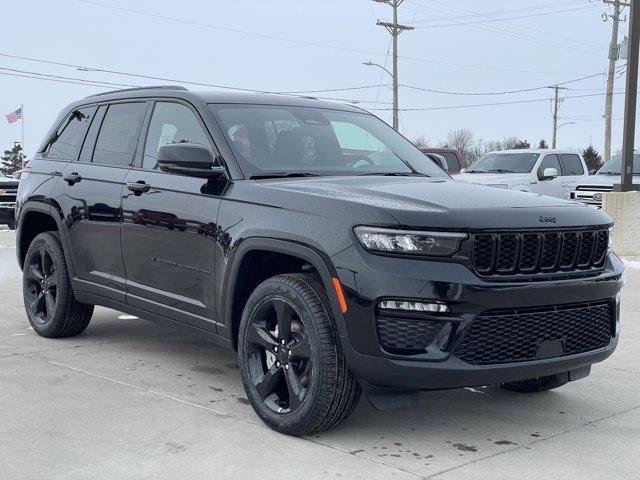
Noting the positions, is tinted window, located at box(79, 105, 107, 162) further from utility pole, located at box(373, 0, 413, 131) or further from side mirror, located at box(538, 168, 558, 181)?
utility pole, located at box(373, 0, 413, 131)

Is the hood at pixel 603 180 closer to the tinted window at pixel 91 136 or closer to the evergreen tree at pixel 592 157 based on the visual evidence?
the tinted window at pixel 91 136

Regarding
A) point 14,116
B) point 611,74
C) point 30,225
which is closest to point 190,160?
point 30,225

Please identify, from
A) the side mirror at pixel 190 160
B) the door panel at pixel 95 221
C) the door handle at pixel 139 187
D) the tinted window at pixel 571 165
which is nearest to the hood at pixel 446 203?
the side mirror at pixel 190 160

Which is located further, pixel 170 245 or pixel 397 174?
pixel 397 174

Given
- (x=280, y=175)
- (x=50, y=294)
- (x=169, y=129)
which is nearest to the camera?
(x=280, y=175)

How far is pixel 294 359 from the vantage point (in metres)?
4.39

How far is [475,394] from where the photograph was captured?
538cm

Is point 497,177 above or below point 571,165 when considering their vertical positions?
below

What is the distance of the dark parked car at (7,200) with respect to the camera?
796 inches

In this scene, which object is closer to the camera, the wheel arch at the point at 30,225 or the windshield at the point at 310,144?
the windshield at the point at 310,144

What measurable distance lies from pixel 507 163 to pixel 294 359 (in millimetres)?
15544

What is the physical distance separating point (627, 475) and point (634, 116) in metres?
12.0

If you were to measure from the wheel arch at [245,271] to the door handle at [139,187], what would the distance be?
1.05 meters

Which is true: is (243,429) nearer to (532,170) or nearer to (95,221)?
(95,221)
